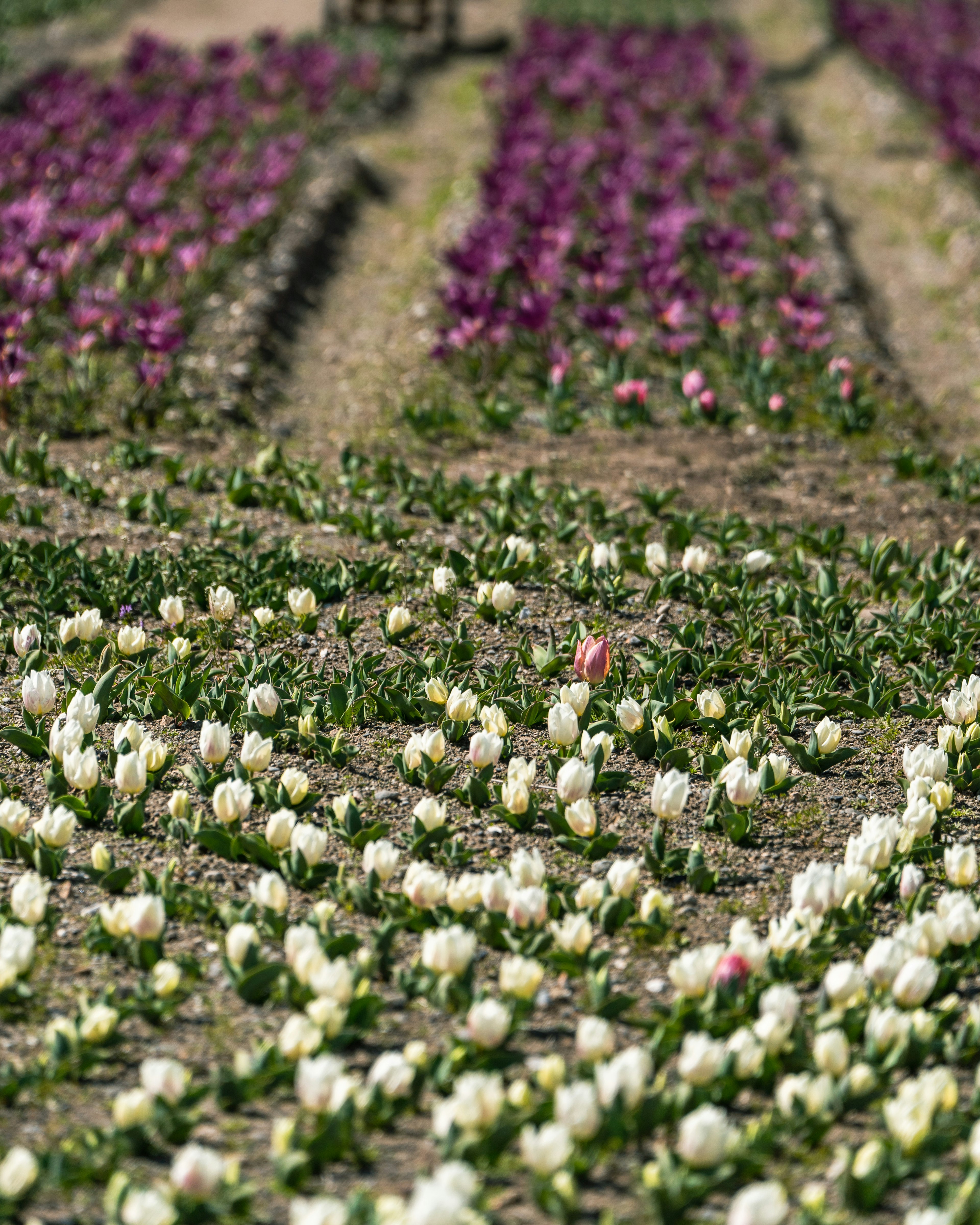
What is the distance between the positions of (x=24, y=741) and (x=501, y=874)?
5.60 ft

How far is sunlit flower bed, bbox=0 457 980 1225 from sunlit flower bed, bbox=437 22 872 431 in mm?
2060

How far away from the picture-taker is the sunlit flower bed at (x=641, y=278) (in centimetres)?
754

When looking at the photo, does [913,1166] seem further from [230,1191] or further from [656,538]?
[656,538]

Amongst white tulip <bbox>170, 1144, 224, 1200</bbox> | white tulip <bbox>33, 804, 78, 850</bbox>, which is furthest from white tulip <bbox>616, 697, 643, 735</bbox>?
white tulip <bbox>170, 1144, 224, 1200</bbox>

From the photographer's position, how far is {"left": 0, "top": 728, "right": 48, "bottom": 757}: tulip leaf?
13.5ft

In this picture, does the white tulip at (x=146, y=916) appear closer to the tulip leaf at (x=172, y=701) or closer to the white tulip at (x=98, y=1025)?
the white tulip at (x=98, y=1025)

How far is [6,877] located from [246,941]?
2.88 feet

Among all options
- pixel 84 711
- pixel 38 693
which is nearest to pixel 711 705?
pixel 84 711

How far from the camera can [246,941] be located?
10.6ft

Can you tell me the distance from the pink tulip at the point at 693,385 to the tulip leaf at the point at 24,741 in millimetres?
4388

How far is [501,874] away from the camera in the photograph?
3387 mm

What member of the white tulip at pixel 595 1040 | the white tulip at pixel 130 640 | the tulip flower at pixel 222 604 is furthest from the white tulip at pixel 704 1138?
the tulip flower at pixel 222 604

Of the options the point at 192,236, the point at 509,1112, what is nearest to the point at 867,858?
the point at 509,1112

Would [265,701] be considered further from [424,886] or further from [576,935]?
[576,935]
